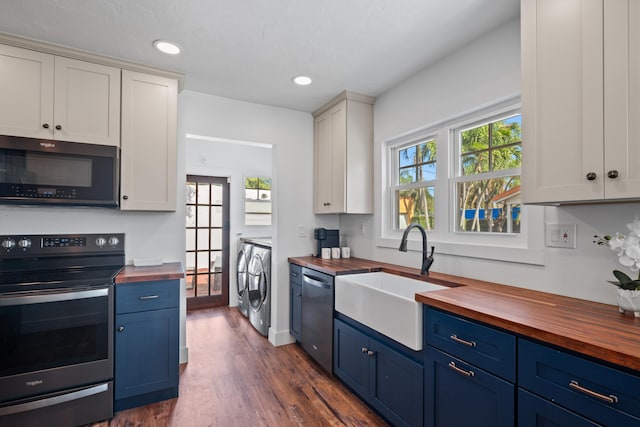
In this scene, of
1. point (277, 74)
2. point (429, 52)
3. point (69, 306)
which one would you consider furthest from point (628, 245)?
point (69, 306)

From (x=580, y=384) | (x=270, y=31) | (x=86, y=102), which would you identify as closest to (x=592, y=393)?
(x=580, y=384)

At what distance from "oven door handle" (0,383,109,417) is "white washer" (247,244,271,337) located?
159 centimetres

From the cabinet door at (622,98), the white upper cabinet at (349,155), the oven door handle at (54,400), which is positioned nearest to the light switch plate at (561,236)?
the cabinet door at (622,98)

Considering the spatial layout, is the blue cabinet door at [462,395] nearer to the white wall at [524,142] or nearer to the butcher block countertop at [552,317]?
the butcher block countertop at [552,317]

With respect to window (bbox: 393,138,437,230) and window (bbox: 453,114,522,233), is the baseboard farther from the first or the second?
window (bbox: 453,114,522,233)

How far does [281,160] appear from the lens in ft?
10.9

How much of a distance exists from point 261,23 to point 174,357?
7.45ft

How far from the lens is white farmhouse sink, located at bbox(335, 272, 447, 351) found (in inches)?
65.3

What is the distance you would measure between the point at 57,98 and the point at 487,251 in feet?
9.94

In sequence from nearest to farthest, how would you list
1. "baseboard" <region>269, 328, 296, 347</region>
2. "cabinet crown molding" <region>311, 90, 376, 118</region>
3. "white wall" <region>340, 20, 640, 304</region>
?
"white wall" <region>340, 20, 640, 304</region>
"cabinet crown molding" <region>311, 90, 376, 118</region>
"baseboard" <region>269, 328, 296, 347</region>

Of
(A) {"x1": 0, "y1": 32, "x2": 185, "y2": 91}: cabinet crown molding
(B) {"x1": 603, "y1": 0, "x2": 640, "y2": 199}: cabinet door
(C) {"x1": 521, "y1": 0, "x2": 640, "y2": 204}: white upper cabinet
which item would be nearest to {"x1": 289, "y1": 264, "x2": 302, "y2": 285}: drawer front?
(A) {"x1": 0, "y1": 32, "x2": 185, "y2": 91}: cabinet crown molding

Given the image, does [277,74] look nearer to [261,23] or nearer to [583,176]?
[261,23]

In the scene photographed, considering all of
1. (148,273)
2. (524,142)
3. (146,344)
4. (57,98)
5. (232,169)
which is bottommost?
(146,344)

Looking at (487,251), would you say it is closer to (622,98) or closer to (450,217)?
(450,217)
